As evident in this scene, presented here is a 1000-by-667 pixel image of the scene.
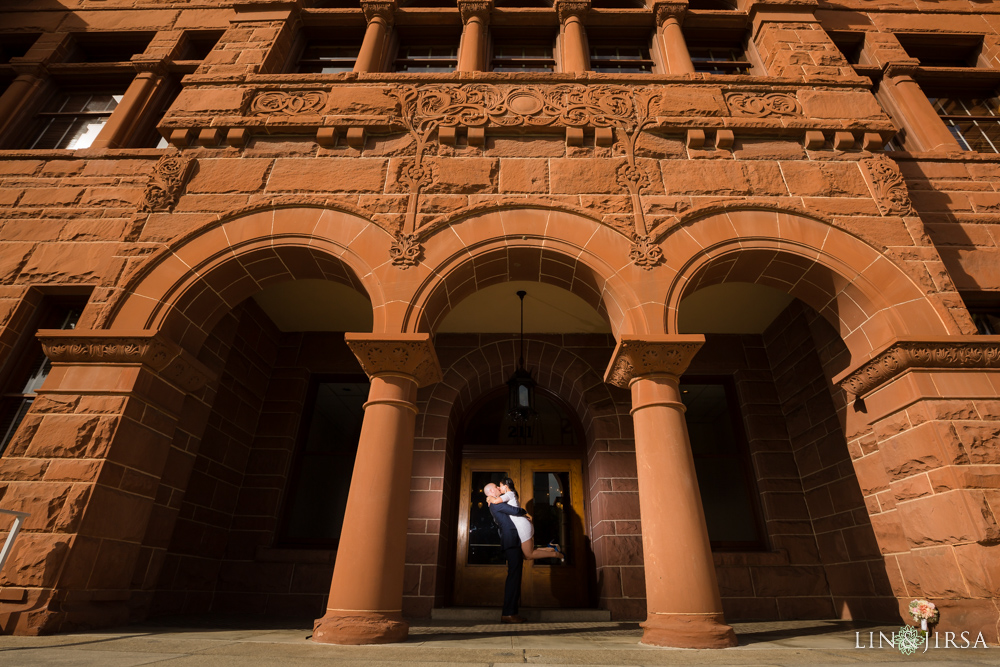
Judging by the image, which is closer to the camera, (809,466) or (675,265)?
(675,265)

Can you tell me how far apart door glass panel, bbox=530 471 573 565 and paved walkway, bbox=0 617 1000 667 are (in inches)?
108

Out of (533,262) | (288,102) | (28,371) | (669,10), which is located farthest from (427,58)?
(28,371)

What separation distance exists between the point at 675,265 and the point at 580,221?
947mm

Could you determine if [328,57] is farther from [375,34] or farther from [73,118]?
[73,118]

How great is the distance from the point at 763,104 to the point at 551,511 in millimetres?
5580

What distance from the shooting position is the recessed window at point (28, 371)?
4.59 metres

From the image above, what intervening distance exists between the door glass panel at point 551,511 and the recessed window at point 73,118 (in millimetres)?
7373

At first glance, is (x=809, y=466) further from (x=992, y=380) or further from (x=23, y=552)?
(x=23, y=552)

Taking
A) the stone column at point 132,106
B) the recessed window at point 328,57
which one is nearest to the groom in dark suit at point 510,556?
the recessed window at point 328,57

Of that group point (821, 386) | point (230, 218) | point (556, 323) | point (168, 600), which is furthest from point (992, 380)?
point (168, 600)

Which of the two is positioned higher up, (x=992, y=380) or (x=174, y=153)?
(x=174, y=153)

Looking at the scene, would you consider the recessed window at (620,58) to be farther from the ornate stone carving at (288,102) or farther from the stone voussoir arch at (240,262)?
the stone voussoir arch at (240,262)

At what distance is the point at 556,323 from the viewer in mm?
6746

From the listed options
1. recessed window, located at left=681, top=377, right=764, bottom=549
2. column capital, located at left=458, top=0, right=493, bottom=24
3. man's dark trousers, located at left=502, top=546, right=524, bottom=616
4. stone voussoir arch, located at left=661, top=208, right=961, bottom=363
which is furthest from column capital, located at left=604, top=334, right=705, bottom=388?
column capital, located at left=458, top=0, right=493, bottom=24
